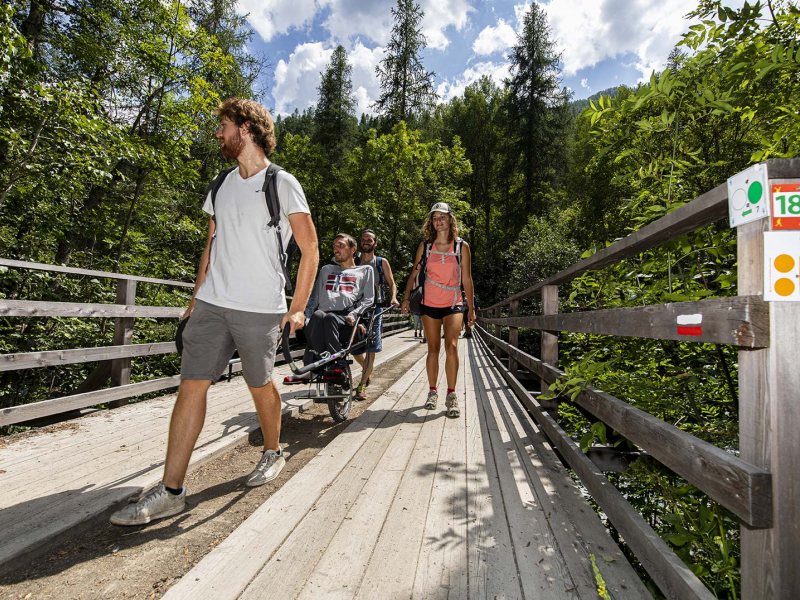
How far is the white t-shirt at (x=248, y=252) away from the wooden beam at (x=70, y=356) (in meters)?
1.71

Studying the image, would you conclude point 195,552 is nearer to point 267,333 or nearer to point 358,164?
point 267,333

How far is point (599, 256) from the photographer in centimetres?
210

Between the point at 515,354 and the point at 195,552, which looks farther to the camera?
the point at 515,354

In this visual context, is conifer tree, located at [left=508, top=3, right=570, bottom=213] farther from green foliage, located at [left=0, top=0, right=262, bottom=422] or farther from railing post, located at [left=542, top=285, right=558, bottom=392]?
railing post, located at [left=542, top=285, right=558, bottom=392]

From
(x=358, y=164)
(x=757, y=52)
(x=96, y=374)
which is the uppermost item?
(x=358, y=164)

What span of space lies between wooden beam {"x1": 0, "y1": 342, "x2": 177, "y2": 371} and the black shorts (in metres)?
2.48

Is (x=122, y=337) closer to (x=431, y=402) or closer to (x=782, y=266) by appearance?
(x=431, y=402)

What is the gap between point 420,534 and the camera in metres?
1.73

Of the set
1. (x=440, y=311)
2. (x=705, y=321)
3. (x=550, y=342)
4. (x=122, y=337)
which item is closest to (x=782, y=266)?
(x=705, y=321)

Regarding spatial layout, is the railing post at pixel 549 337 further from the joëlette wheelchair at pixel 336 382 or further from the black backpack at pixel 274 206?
the black backpack at pixel 274 206

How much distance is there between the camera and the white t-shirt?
81.6 inches

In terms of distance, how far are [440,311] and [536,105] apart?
31.2 metres

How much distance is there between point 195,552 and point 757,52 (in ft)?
10.1

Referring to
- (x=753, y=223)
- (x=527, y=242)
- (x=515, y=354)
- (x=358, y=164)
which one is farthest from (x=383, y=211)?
(x=753, y=223)
